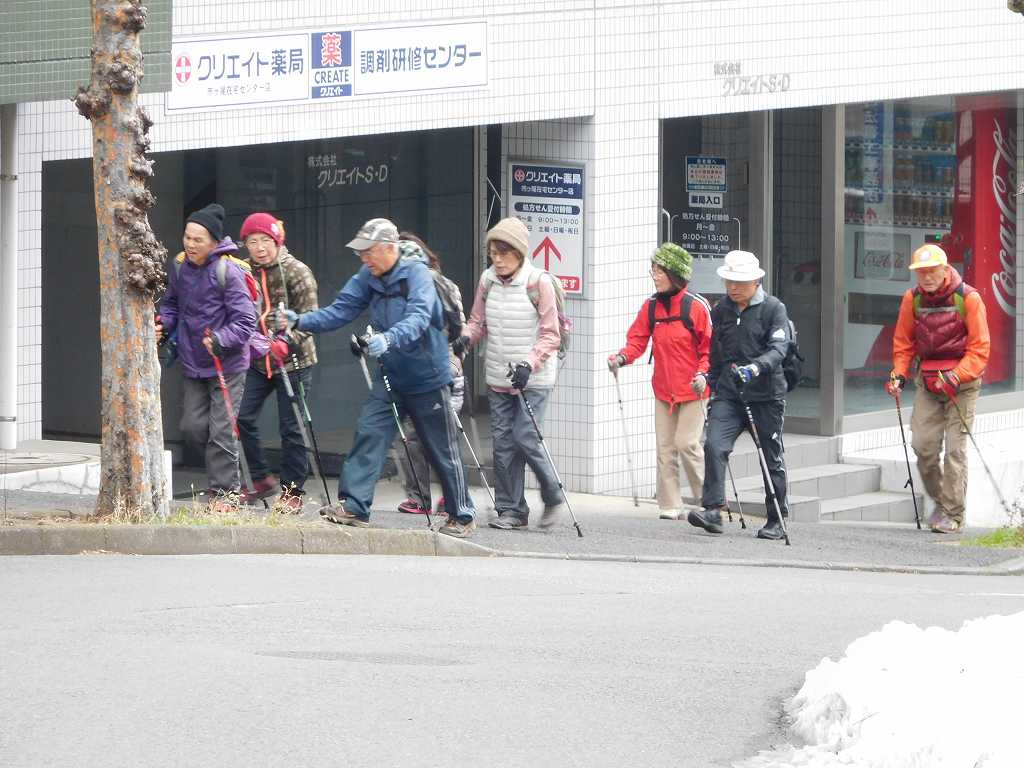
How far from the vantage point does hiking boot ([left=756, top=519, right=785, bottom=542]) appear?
12070mm

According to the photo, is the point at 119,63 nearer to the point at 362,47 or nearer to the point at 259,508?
the point at 259,508

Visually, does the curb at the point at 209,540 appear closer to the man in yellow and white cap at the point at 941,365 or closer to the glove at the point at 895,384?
the glove at the point at 895,384

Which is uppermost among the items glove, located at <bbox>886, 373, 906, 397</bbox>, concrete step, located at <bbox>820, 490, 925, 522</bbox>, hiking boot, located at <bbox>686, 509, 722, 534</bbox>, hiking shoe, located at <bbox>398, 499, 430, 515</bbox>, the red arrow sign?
the red arrow sign

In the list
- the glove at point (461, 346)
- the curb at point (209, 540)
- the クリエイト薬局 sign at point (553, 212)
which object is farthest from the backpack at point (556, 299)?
the クリエイト薬局 sign at point (553, 212)

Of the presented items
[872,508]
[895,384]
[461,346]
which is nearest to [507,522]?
[461,346]

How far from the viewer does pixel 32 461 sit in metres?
11.9

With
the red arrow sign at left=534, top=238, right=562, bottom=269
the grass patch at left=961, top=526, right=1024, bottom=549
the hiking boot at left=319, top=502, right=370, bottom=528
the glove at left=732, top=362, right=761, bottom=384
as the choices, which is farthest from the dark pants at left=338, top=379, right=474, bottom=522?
the red arrow sign at left=534, top=238, right=562, bottom=269

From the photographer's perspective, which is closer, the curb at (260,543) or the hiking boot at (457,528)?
the curb at (260,543)

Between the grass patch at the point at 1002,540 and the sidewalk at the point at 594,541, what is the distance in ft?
0.63

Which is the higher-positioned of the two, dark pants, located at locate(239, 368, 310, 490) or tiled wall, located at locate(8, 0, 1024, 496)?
tiled wall, located at locate(8, 0, 1024, 496)

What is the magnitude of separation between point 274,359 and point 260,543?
1.88m

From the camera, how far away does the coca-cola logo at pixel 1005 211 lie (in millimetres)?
19047

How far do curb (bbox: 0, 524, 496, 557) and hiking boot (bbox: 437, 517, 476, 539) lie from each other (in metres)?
0.33

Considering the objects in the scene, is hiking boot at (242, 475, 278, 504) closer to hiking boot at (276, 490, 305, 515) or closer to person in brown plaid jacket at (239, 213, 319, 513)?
person in brown plaid jacket at (239, 213, 319, 513)
